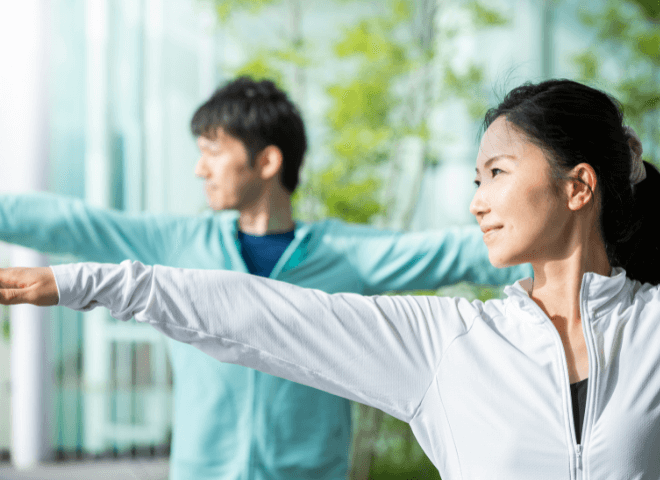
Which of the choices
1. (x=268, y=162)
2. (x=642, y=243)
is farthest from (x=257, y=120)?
(x=642, y=243)

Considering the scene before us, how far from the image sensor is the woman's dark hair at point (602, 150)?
0.76 metres

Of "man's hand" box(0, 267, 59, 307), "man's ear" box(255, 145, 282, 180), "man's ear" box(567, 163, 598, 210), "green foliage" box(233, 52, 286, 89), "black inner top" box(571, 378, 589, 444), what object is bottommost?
"black inner top" box(571, 378, 589, 444)

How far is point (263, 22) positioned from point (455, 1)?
95cm

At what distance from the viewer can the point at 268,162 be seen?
1.34m

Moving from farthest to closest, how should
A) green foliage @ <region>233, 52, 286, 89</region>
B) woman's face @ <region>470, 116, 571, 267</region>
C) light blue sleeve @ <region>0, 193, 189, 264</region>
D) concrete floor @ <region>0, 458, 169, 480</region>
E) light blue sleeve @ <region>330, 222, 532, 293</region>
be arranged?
concrete floor @ <region>0, 458, 169, 480</region>
green foliage @ <region>233, 52, 286, 89</region>
light blue sleeve @ <region>330, 222, 532, 293</region>
light blue sleeve @ <region>0, 193, 189, 264</region>
woman's face @ <region>470, 116, 571, 267</region>

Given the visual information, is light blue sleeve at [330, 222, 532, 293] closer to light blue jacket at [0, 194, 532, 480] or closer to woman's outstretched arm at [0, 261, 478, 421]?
light blue jacket at [0, 194, 532, 480]

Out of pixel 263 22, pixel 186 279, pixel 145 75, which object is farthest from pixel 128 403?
pixel 186 279

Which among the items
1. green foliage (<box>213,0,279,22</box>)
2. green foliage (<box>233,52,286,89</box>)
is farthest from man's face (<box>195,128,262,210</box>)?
green foliage (<box>213,0,279,22</box>)

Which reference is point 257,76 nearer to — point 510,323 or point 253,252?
point 253,252

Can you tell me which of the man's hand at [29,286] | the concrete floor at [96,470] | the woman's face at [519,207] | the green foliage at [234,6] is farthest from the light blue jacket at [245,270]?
the concrete floor at [96,470]

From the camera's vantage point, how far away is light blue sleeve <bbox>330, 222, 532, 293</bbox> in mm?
1248

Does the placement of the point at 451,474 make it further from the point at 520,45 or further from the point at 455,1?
the point at 520,45

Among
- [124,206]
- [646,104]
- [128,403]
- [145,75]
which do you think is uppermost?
[145,75]

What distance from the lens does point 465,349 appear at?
72cm
